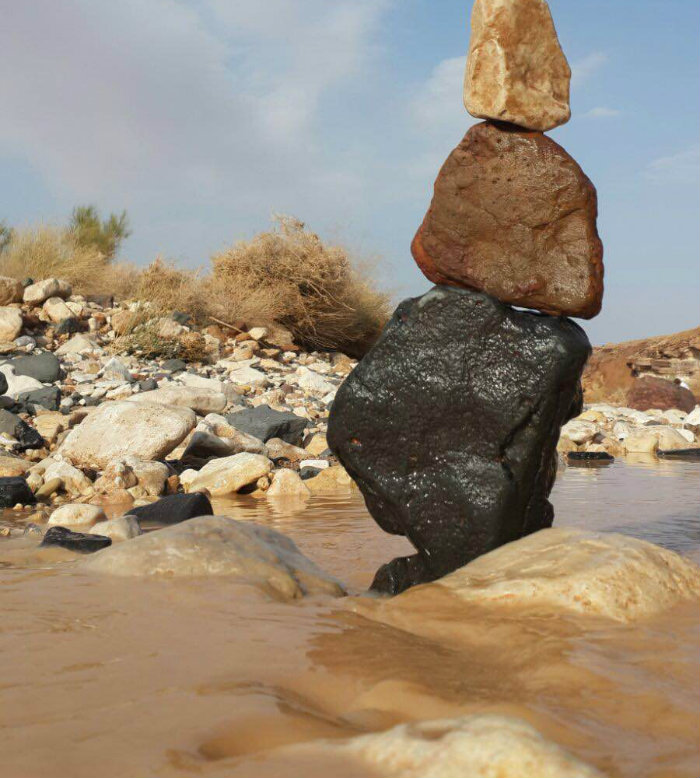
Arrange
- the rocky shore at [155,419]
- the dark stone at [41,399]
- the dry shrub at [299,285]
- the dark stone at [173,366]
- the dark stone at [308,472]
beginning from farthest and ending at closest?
the dry shrub at [299,285], the dark stone at [173,366], the dark stone at [41,399], the dark stone at [308,472], the rocky shore at [155,419]

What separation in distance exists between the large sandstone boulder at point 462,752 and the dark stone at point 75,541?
2.87 metres

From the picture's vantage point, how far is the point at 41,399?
940 centimetres

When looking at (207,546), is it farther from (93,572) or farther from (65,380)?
(65,380)

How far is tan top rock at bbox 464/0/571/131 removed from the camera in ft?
11.2

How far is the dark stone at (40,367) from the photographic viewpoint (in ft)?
34.3

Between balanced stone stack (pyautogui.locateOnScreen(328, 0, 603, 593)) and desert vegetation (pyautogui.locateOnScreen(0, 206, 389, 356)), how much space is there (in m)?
11.5

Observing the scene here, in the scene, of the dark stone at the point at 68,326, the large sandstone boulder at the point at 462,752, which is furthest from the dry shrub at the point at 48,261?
the large sandstone boulder at the point at 462,752

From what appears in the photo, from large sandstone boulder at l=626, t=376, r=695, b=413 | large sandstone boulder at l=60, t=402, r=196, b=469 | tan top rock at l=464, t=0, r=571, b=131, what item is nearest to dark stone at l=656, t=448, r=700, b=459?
large sandstone boulder at l=626, t=376, r=695, b=413

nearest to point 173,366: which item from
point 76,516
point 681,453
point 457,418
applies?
point 76,516

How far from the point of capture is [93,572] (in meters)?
3.27

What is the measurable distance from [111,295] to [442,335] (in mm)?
12806

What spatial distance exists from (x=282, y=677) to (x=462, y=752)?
2.40 feet

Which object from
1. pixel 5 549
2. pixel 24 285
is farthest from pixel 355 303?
pixel 5 549

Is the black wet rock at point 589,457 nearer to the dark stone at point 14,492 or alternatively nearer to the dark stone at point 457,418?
the dark stone at point 14,492
